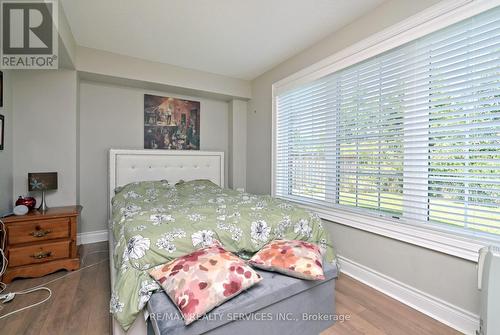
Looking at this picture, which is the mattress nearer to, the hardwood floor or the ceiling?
Result: the hardwood floor

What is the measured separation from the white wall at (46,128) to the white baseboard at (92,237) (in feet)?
1.98

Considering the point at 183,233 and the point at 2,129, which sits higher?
the point at 2,129

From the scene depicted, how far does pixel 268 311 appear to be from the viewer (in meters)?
1.39

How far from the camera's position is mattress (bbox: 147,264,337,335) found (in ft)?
3.84

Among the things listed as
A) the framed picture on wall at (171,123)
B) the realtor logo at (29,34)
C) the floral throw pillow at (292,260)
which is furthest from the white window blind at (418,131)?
the realtor logo at (29,34)

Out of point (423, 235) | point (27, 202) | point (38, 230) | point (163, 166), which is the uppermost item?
point (163, 166)

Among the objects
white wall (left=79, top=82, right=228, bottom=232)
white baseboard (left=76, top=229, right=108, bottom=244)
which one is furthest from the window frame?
white baseboard (left=76, top=229, right=108, bottom=244)

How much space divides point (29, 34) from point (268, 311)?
10.1 ft

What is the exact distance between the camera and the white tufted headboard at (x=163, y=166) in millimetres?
3195

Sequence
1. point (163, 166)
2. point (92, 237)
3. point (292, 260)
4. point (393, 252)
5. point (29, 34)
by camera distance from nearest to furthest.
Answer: point (292, 260)
point (393, 252)
point (29, 34)
point (92, 237)
point (163, 166)

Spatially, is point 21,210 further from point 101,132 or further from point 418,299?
point 418,299

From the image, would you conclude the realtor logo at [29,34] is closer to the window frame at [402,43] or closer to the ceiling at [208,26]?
the ceiling at [208,26]

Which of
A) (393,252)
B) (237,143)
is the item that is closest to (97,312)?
(393,252)

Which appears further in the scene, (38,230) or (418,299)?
(38,230)
